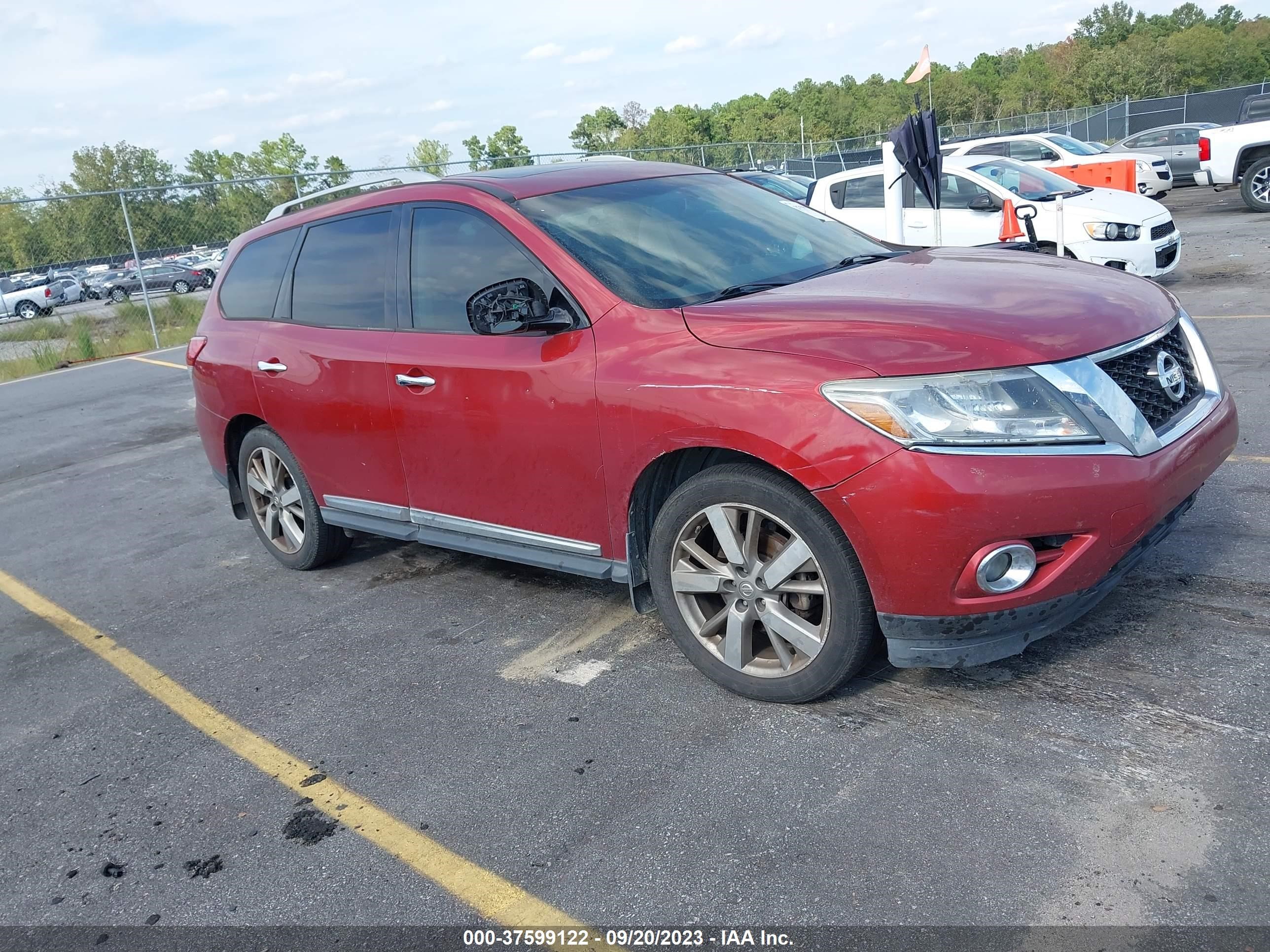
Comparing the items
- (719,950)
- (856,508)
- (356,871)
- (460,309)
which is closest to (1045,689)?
(856,508)

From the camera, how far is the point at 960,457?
2986 mm

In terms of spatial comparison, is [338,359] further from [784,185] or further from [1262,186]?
[1262,186]

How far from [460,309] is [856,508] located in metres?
1.99

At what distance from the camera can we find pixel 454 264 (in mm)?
4383

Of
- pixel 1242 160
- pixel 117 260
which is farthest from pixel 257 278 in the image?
pixel 1242 160

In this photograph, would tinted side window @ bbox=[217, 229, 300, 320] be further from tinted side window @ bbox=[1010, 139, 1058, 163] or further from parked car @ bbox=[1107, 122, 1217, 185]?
parked car @ bbox=[1107, 122, 1217, 185]

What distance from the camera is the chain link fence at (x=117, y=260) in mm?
18375

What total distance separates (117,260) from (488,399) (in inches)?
740

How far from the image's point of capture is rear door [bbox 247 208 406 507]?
4652mm

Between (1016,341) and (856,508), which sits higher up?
(1016,341)

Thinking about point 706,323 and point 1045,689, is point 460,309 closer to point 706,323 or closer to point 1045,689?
point 706,323

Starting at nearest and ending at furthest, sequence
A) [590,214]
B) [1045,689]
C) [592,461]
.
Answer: [1045,689] → [592,461] → [590,214]

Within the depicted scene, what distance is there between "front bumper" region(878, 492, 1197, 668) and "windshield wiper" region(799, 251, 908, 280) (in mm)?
1507

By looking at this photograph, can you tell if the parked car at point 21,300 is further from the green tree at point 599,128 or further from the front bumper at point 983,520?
the green tree at point 599,128
